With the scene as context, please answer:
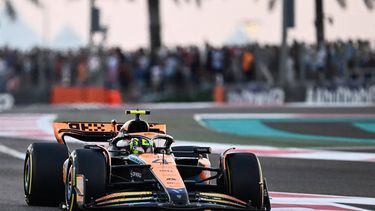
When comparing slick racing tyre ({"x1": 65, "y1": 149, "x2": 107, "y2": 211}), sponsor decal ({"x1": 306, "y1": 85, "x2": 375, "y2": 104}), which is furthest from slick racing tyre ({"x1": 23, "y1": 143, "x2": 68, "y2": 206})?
sponsor decal ({"x1": 306, "y1": 85, "x2": 375, "y2": 104})

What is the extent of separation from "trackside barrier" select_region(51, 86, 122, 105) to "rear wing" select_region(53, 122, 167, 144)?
996 inches

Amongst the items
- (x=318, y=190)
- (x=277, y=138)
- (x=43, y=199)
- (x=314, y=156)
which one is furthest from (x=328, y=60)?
(x=43, y=199)

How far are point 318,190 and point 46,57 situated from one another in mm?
26732

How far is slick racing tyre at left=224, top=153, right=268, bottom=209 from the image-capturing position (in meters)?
10.5

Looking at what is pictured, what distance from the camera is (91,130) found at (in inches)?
508

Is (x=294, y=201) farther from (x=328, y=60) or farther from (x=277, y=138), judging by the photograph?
(x=328, y=60)

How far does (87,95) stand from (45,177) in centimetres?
2728

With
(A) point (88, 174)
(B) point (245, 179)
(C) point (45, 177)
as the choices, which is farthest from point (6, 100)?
(A) point (88, 174)

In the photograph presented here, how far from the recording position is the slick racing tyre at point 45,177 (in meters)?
11.6

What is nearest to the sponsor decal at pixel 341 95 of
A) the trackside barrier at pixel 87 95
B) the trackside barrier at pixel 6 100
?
the trackside barrier at pixel 87 95

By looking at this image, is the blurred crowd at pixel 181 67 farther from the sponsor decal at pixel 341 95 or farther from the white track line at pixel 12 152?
the white track line at pixel 12 152

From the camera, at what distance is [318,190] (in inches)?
540

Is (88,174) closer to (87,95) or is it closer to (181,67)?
(181,67)

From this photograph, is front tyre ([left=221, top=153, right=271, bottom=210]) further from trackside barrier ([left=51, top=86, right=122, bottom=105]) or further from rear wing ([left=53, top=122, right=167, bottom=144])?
trackside barrier ([left=51, top=86, right=122, bottom=105])
